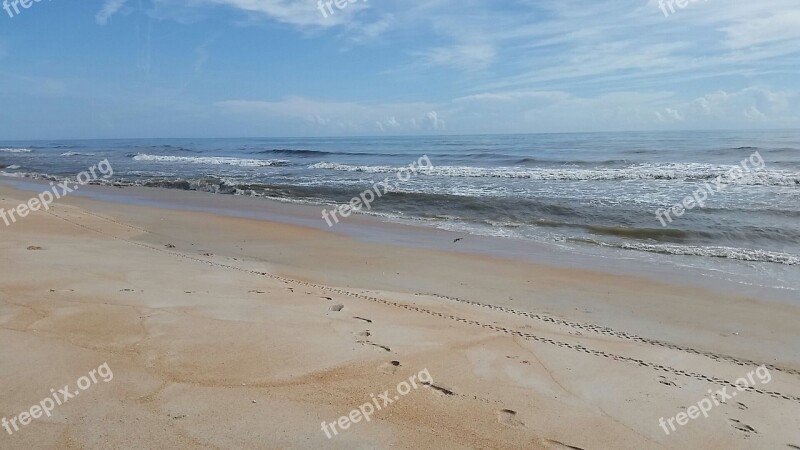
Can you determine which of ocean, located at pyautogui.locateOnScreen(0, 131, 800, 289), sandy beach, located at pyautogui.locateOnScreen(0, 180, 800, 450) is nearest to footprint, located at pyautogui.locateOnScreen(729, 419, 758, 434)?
sandy beach, located at pyautogui.locateOnScreen(0, 180, 800, 450)

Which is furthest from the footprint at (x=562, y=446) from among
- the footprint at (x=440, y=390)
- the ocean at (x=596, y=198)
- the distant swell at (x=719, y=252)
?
the distant swell at (x=719, y=252)

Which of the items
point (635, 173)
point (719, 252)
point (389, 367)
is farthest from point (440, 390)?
point (635, 173)

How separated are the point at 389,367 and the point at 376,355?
26cm

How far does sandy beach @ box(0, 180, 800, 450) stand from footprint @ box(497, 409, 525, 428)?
12 millimetres

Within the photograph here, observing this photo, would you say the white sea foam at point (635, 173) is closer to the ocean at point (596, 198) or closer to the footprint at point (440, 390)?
the ocean at point (596, 198)

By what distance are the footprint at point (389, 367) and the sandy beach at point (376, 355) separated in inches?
0.9

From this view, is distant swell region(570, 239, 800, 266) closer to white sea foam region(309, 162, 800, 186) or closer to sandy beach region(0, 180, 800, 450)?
sandy beach region(0, 180, 800, 450)

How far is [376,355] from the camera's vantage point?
14.8 ft

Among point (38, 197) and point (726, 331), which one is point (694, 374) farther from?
point (38, 197)

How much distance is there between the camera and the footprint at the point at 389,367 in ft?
13.8

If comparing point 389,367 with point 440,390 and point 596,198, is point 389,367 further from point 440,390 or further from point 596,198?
point 596,198

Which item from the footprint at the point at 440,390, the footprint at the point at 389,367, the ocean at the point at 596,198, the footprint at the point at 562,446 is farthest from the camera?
the ocean at the point at 596,198

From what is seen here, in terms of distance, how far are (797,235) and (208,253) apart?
487 inches

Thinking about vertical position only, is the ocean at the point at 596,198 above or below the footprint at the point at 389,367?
above
